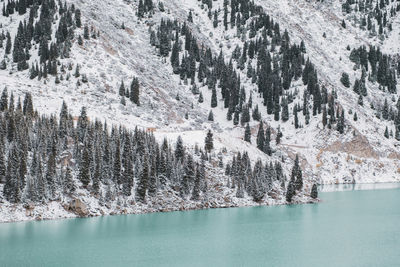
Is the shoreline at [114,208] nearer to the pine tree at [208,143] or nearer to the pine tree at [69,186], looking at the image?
the pine tree at [69,186]

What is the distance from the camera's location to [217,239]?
3484 inches

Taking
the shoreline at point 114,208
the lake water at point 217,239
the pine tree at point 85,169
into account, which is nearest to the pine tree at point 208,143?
the shoreline at point 114,208

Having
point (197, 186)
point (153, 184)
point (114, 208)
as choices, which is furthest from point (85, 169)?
point (197, 186)

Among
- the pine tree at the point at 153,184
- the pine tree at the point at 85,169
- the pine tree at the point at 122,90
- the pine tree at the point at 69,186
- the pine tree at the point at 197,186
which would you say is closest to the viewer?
the pine tree at the point at 69,186

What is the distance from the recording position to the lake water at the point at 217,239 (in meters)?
72.0

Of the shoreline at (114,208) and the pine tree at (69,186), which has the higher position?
the pine tree at (69,186)

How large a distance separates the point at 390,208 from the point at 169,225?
56.4 metres

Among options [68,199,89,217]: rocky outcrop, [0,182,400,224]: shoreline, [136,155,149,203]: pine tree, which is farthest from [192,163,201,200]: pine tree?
[68,199,89,217]: rocky outcrop

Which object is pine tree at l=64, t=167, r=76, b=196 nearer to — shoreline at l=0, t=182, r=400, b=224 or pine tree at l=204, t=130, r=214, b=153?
shoreline at l=0, t=182, r=400, b=224

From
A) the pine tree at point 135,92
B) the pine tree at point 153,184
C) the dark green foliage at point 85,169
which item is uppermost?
the pine tree at point 135,92

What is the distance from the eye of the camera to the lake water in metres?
72.0

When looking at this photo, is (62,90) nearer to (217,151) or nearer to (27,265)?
(217,151)

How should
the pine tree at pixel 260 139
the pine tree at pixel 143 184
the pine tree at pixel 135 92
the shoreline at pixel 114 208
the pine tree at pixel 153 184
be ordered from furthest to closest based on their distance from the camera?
the pine tree at pixel 260 139 → the pine tree at pixel 135 92 → the pine tree at pixel 153 184 → the pine tree at pixel 143 184 → the shoreline at pixel 114 208

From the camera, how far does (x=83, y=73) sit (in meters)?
180
